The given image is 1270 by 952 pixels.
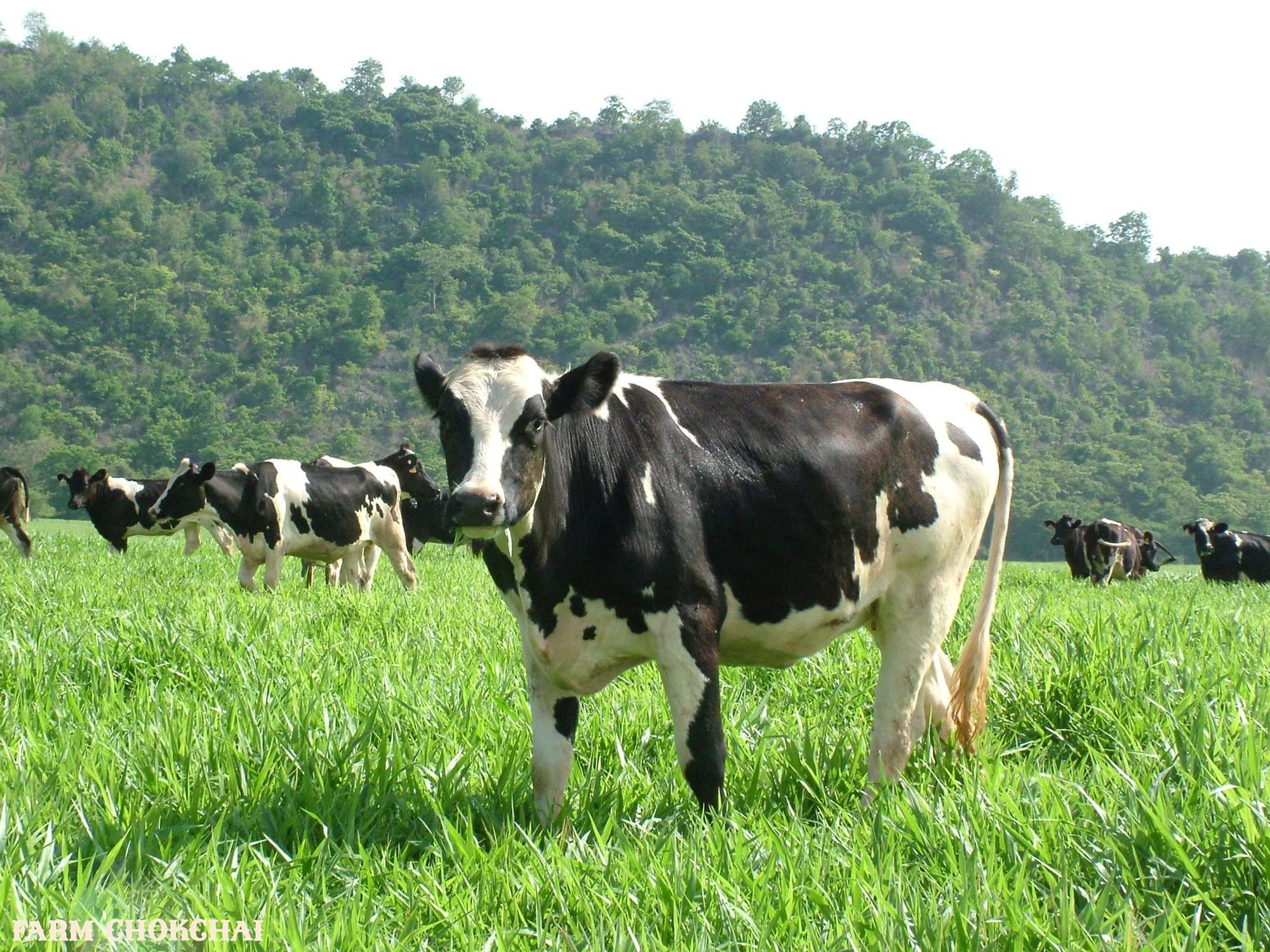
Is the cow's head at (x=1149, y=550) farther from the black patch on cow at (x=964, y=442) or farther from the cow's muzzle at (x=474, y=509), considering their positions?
the cow's muzzle at (x=474, y=509)

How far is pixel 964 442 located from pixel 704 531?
5.14 feet

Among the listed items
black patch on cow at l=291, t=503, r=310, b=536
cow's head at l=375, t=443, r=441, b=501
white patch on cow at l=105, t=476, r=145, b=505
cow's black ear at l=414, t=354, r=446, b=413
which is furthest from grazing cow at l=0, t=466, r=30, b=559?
cow's black ear at l=414, t=354, r=446, b=413

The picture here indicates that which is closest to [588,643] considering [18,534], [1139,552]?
[18,534]

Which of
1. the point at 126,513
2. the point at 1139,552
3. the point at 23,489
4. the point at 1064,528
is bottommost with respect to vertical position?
the point at 126,513

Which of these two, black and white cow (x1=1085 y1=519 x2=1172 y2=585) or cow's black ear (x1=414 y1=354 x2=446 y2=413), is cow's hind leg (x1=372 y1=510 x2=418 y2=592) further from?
black and white cow (x1=1085 y1=519 x2=1172 y2=585)

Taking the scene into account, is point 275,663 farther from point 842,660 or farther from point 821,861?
point 821,861

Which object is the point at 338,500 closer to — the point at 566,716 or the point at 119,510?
the point at 119,510

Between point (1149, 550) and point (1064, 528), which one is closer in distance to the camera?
point (1064, 528)

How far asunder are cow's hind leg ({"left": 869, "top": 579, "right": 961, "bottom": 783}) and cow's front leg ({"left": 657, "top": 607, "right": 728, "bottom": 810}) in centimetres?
89

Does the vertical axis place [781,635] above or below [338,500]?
above

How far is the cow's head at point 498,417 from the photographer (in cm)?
408

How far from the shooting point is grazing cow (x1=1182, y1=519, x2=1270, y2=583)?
26.8 metres

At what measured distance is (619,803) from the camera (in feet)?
14.6

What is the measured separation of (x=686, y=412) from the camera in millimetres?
4965
